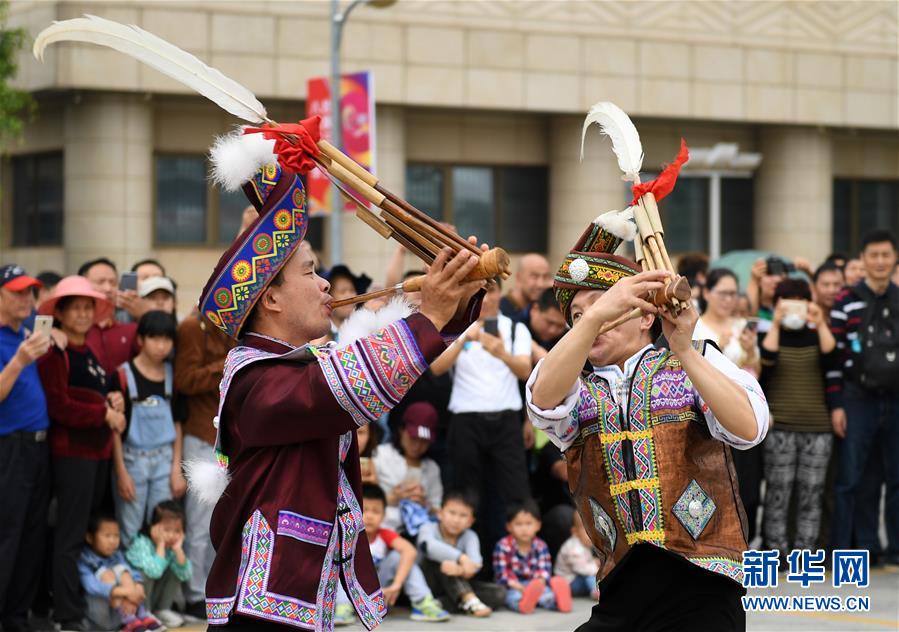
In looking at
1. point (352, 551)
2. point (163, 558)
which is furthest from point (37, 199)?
point (352, 551)

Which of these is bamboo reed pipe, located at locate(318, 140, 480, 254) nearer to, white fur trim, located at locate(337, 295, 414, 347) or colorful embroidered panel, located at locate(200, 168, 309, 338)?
colorful embroidered panel, located at locate(200, 168, 309, 338)

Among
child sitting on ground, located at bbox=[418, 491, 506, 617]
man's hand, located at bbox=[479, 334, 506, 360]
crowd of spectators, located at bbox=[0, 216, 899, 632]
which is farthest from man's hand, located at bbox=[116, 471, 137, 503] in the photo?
man's hand, located at bbox=[479, 334, 506, 360]

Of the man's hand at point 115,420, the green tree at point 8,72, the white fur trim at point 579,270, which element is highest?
the green tree at point 8,72

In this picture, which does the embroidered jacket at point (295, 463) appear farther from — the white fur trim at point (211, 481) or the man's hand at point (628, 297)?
the man's hand at point (628, 297)

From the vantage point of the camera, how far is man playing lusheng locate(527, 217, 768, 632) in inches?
155

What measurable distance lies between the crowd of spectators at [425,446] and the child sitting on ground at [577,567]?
0.4 inches

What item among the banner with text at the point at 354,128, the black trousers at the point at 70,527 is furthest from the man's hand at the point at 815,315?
the banner with text at the point at 354,128

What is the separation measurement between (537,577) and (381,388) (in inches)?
205

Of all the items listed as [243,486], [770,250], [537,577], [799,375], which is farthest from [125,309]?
[770,250]

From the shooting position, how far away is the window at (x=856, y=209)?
79.6 feet

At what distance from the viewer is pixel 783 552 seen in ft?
30.5

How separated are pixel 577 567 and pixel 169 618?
105 inches

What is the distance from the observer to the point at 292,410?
3.44m

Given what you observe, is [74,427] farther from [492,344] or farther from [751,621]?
[751,621]
